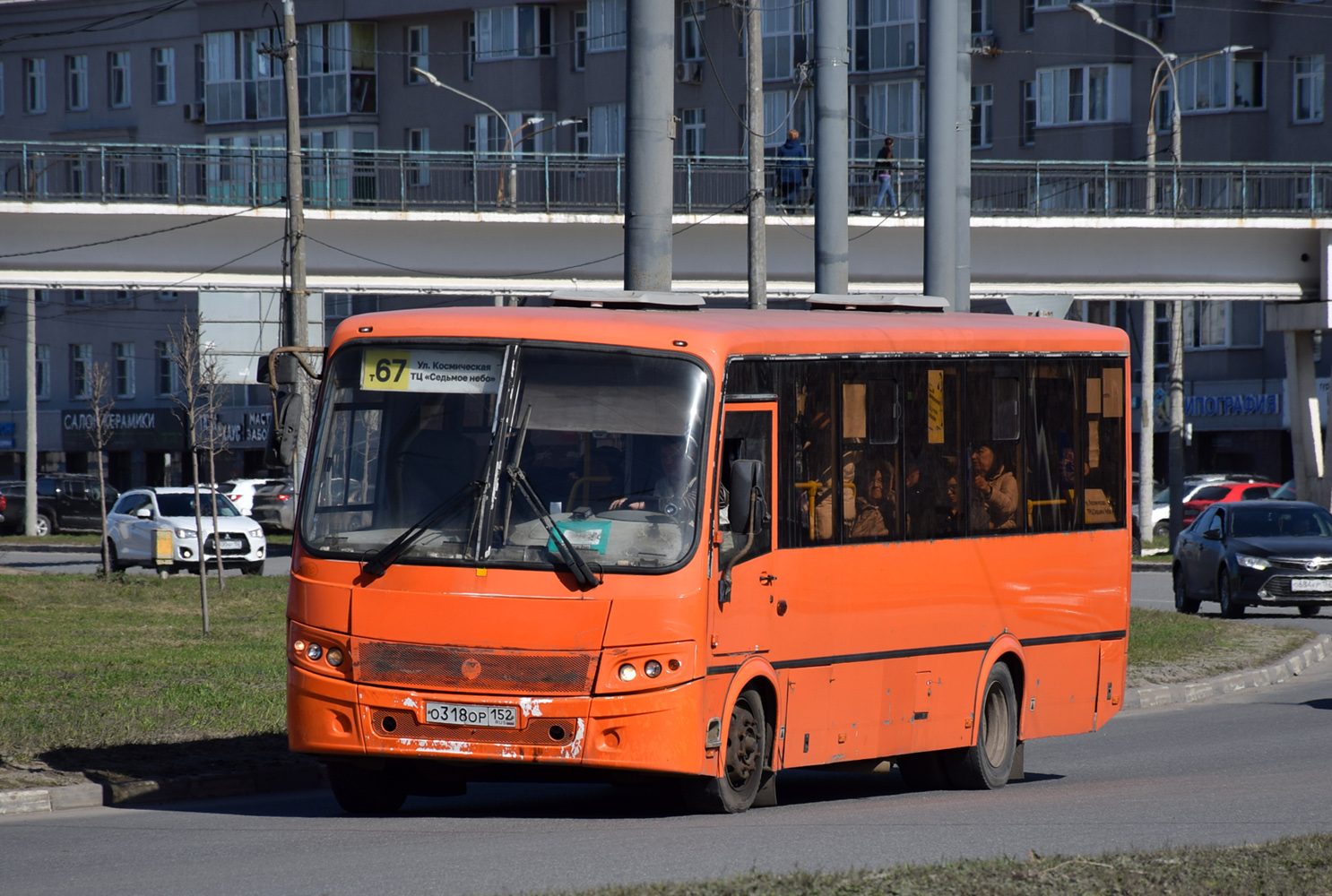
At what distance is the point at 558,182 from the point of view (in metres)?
39.1

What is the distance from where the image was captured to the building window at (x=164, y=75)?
263 ft

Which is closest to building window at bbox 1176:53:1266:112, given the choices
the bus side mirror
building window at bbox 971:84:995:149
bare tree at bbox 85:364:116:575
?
building window at bbox 971:84:995:149

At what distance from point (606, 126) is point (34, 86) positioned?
2745cm

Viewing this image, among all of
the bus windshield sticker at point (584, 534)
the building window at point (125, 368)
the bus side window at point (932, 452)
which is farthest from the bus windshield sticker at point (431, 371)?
the building window at point (125, 368)

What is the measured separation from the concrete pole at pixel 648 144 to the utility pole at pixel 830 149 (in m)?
4.55

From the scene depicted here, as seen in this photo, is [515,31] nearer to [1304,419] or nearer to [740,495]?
[1304,419]

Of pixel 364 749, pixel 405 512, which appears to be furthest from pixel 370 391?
pixel 364 749

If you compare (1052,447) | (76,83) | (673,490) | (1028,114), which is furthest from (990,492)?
(76,83)

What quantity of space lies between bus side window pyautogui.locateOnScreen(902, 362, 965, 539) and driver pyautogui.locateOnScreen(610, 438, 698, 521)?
6.97 ft

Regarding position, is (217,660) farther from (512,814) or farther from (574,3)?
(574,3)

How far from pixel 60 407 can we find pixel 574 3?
2710 centimetres

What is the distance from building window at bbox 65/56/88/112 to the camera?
82188 mm

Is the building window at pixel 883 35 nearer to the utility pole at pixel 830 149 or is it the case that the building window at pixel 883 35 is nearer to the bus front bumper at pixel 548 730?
the utility pole at pixel 830 149

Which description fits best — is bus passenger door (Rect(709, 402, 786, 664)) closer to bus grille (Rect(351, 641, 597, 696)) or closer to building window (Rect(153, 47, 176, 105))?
bus grille (Rect(351, 641, 597, 696))
